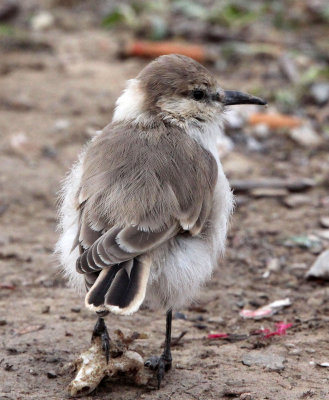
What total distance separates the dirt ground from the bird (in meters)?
0.39

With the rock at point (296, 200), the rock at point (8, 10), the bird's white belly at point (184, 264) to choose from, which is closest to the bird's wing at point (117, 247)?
the bird's white belly at point (184, 264)

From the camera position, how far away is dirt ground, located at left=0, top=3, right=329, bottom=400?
4.55 meters

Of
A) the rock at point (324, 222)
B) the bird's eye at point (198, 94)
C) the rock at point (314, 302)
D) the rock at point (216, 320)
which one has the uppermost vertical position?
the bird's eye at point (198, 94)

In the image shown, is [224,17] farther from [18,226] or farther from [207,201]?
[207,201]

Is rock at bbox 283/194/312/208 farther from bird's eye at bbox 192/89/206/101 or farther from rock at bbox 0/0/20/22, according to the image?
rock at bbox 0/0/20/22

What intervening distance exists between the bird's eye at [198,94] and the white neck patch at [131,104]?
0.36m

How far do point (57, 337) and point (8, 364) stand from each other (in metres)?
0.53

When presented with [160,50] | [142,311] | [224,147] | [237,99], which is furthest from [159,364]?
[160,50]

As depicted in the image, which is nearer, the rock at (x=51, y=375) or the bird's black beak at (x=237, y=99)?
the rock at (x=51, y=375)

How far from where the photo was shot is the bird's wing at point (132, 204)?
4125mm

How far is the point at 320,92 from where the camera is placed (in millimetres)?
9383

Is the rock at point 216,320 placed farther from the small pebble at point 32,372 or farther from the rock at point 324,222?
the rock at point 324,222

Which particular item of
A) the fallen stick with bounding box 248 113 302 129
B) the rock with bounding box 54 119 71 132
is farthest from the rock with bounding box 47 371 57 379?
the fallen stick with bounding box 248 113 302 129

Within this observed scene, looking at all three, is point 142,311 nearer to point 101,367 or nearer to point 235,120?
point 101,367
